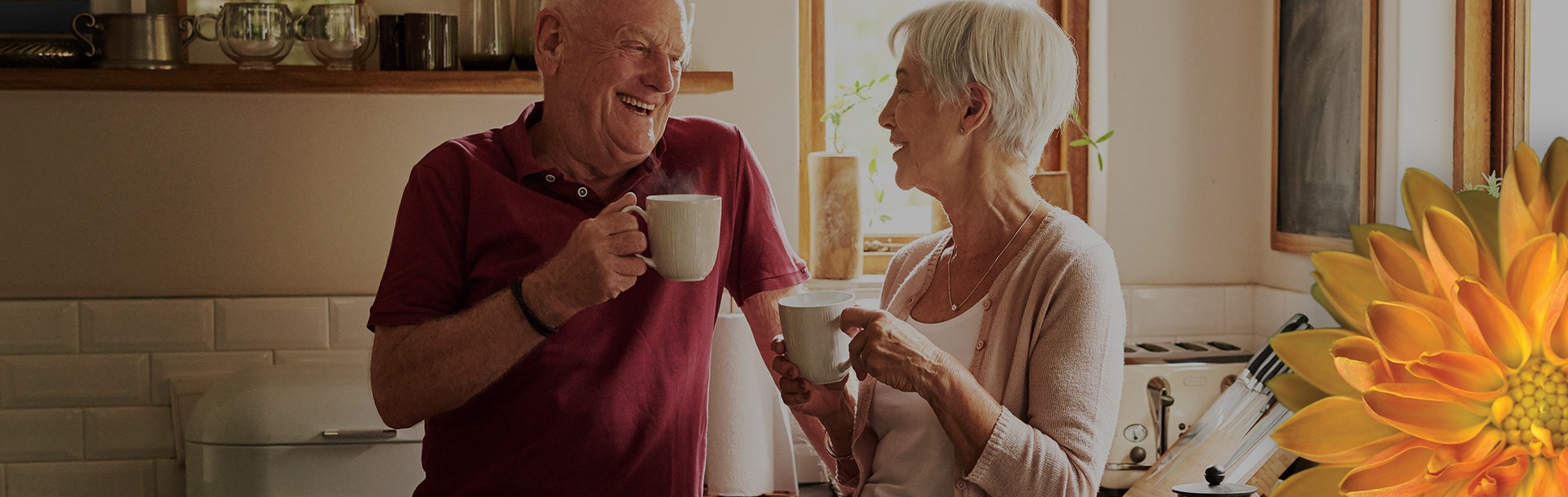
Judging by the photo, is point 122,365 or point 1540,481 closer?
point 1540,481

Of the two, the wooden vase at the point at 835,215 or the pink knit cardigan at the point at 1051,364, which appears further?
the wooden vase at the point at 835,215

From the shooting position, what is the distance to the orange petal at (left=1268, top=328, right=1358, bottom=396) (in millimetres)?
268

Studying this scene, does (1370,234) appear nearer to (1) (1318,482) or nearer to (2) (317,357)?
(1) (1318,482)

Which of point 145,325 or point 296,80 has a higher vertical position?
point 296,80

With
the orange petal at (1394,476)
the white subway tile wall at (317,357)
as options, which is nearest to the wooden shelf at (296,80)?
the white subway tile wall at (317,357)

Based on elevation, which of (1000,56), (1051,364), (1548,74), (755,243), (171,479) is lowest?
Result: (171,479)

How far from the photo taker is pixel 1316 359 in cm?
27

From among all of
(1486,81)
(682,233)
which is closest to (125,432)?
(682,233)

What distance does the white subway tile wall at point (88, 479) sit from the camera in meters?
2.32

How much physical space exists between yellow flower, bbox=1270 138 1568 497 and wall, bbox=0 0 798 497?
2166 mm

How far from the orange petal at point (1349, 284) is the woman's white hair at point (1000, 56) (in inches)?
42.8

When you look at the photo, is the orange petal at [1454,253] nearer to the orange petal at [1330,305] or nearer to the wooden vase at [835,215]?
the orange petal at [1330,305]

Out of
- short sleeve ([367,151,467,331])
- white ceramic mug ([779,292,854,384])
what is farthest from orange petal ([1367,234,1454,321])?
short sleeve ([367,151,467,331])

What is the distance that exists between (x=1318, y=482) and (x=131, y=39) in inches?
91.3
